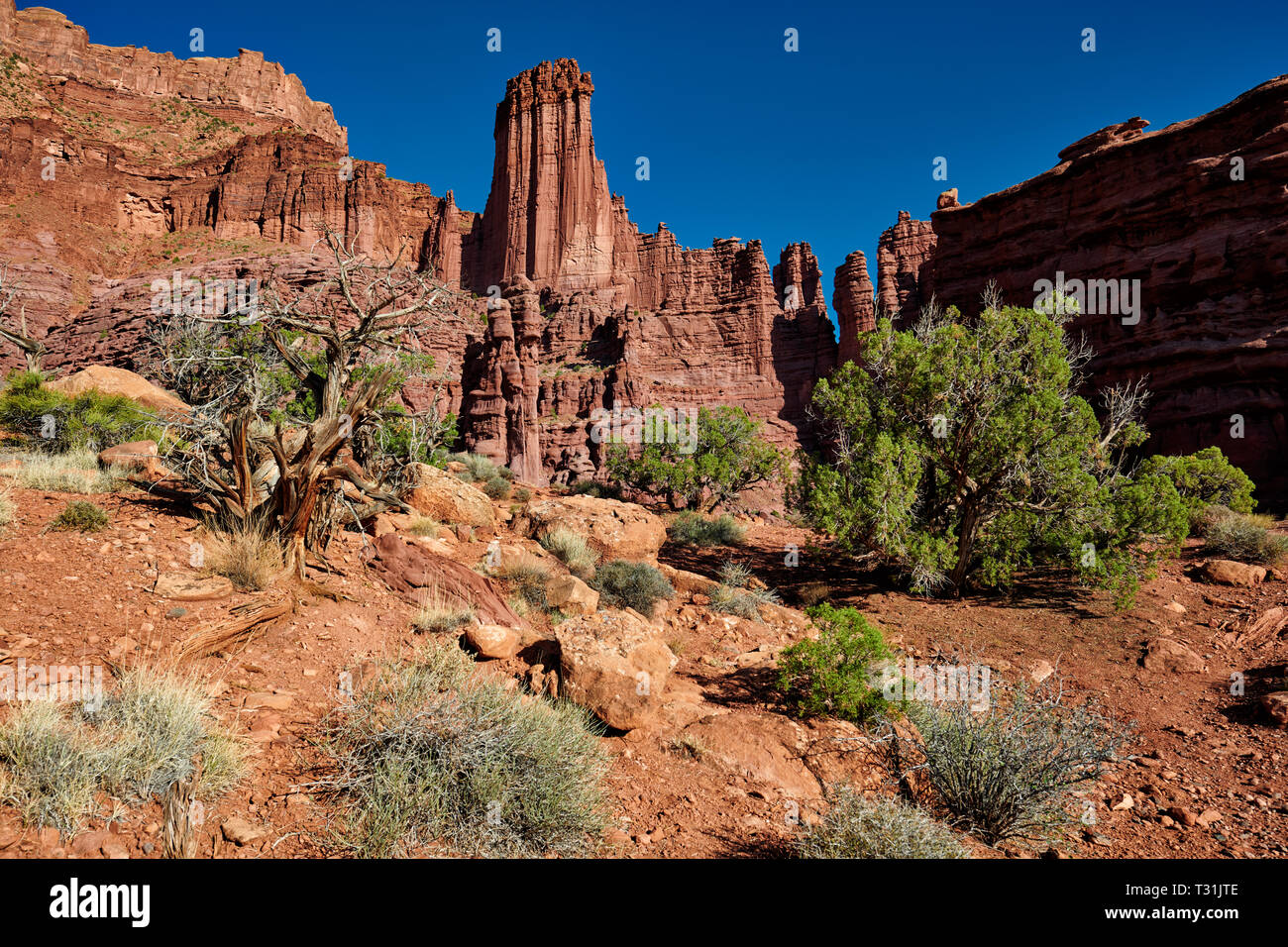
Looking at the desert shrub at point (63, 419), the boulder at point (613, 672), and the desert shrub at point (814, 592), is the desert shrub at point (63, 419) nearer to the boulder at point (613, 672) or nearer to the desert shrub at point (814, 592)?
the boulder at point (613, 672)

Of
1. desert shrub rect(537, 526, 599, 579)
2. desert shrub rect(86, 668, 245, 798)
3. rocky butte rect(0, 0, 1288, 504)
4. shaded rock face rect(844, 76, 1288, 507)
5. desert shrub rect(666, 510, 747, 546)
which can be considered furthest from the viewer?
rocky butte rect(0, 0, 1288, 504)

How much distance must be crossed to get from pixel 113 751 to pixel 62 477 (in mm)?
6183

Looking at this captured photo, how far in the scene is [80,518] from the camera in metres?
6.17

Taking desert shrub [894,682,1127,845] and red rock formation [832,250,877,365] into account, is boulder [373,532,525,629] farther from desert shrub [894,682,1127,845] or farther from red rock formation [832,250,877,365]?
red rock formation [832,250,877,365]

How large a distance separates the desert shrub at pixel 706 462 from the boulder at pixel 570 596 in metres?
15.1

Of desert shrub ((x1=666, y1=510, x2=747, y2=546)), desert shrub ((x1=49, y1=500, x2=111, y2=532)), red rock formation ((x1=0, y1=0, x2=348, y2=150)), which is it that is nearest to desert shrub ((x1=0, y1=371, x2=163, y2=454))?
desert shrub ((x1=49, y1=500, x2=111, y2=532))

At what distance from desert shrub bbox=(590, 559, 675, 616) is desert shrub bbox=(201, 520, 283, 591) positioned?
474 cm

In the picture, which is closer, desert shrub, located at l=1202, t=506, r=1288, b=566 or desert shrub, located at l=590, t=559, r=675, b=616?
desert shrub, located at l=590, t=559, r=675, b=616

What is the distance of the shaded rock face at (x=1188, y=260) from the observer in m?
26.3

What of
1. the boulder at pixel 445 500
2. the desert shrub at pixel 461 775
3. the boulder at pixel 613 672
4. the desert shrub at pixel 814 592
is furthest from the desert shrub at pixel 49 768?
the desert shrub at pixel 814 592

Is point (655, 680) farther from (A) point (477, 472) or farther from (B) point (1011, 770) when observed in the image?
(A) point (477, 472)

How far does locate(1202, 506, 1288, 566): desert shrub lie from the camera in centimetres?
1177

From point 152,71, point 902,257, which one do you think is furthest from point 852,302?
point 152,71

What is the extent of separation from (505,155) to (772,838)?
83.2 meters
